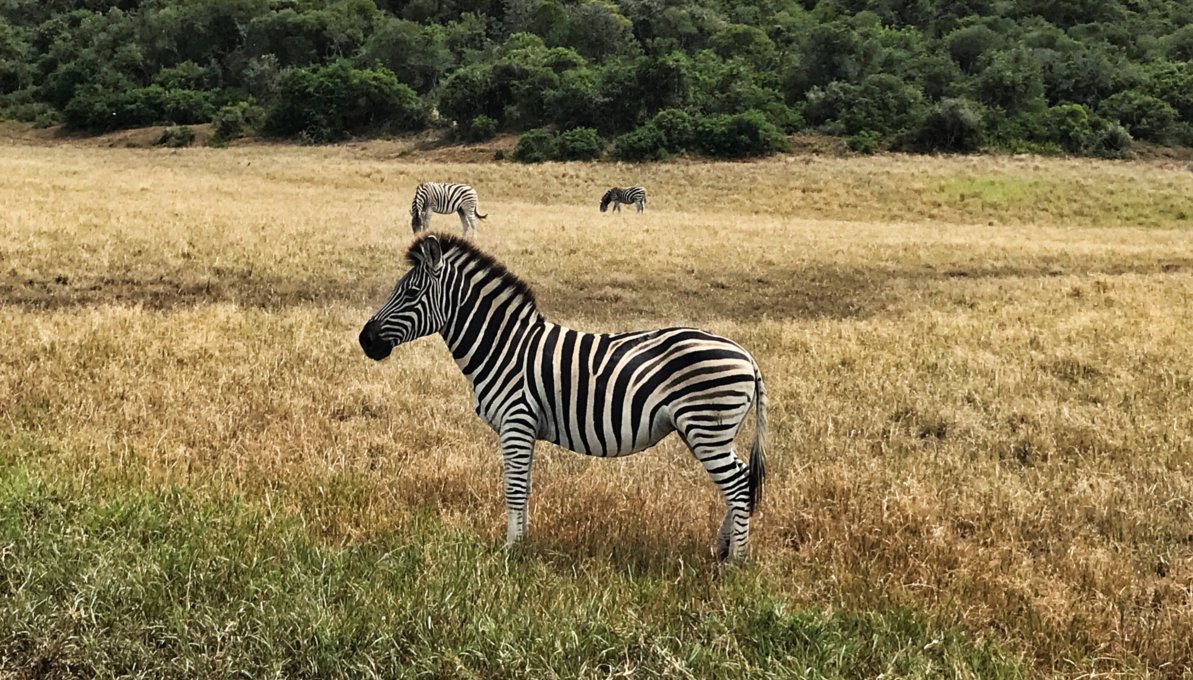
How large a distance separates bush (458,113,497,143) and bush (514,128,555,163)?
648 cm

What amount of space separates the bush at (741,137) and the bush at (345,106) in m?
26.2

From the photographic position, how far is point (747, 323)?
13.0 metres

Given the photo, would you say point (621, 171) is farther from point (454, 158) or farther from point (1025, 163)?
point (1025, 163)

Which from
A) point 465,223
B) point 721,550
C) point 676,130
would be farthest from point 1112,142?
point 721,550

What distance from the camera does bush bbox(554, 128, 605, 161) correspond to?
5566cm

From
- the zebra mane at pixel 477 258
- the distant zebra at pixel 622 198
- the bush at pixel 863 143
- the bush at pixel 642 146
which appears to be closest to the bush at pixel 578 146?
the bush at pixel 642 146

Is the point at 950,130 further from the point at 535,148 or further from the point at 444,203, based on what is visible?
the point at 444,203

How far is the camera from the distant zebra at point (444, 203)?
2386 centimetres

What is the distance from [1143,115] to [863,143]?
21.9m

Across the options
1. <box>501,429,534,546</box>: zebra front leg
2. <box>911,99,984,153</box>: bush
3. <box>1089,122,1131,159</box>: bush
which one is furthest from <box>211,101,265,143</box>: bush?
<box>501,429,534,546</box>: zebra front leg

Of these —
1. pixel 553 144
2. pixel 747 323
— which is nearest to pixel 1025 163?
pixel 553 144

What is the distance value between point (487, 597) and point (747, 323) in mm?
9477

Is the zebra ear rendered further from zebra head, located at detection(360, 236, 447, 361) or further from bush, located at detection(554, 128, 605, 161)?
bush, located at detection(554, 128, 605, 161)

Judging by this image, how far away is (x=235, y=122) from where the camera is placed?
68.5 metres
